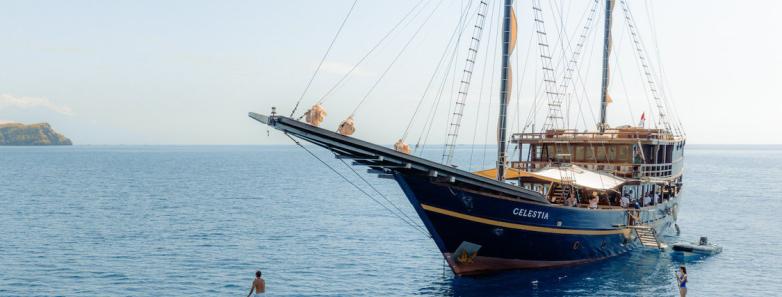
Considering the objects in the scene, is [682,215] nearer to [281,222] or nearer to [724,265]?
[724,265]

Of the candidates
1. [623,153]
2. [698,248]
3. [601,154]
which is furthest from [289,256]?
[698,248]

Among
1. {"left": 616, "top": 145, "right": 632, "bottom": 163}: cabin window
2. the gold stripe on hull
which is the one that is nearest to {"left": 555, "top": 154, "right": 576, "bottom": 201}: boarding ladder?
the gold stripe on hull

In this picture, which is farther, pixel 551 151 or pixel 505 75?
pixel 551 151

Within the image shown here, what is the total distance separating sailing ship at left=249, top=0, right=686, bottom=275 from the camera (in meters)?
26.7

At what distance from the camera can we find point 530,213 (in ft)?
96.4

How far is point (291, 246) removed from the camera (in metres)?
43.7

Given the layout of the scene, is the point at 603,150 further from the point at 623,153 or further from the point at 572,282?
the point at 572,282

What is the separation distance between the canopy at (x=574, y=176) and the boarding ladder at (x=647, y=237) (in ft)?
9.13

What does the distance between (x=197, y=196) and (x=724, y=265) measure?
205 feet

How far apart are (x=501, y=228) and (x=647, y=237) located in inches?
435

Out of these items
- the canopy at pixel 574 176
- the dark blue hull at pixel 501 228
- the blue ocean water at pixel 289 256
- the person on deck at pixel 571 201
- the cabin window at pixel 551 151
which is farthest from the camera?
the cabin window at pixel 551 151

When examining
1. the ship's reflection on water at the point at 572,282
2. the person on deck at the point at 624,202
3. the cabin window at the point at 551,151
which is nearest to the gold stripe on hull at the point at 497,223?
the ship's reflection on water at the point at 572,282

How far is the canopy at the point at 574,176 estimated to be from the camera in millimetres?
32438

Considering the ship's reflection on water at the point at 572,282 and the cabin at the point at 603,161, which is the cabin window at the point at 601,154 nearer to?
the cabin at the point at 603,161
